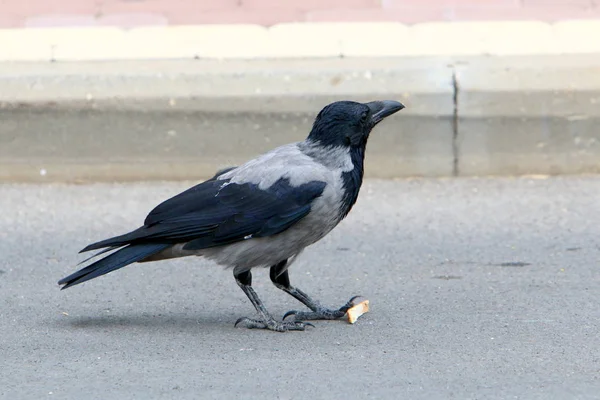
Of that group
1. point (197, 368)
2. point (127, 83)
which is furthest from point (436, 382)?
point (127, 83)

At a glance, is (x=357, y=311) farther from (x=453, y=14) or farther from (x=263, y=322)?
(x=453, y=14)

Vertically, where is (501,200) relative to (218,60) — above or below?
below

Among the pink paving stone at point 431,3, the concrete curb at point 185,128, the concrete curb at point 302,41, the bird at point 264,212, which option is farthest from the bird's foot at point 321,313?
the pink paving stone at point 431,3

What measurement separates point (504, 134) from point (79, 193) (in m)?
2.74

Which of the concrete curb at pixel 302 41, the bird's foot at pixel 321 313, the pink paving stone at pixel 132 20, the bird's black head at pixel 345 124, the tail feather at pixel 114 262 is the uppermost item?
the pink paving stone at pixel 132 20

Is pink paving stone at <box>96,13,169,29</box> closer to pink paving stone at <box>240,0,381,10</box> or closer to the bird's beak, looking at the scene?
pink paving stone at <box>240,0,381,10</box>

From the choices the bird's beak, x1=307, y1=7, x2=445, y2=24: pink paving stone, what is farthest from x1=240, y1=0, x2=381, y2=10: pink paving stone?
the bird's beak

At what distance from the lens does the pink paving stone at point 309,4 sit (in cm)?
970

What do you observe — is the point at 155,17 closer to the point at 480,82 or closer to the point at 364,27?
the point at 364,27

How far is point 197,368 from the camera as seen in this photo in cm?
486

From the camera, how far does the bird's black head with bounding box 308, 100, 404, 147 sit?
5.48 meters

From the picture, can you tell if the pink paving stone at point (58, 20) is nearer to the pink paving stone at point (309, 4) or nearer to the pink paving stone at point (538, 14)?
the pink paving stone at point (309, 4)

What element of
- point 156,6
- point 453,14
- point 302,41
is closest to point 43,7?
point 156,6

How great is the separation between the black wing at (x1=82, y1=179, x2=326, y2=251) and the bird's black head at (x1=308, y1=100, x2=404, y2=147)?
0.82ft
